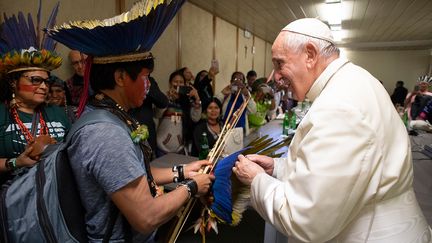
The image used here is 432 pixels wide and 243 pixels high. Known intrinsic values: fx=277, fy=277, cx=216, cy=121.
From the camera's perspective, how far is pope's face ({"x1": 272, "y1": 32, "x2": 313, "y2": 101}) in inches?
35.4

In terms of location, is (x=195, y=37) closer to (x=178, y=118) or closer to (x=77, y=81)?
(x=178, y=118)

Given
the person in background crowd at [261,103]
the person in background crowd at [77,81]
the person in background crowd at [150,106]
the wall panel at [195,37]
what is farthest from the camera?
the wall panel at [195,37]

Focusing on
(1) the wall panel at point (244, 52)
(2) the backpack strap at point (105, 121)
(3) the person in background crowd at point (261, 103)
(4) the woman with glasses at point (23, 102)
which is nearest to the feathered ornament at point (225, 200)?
(2) the backpack strap at point (105, 121)

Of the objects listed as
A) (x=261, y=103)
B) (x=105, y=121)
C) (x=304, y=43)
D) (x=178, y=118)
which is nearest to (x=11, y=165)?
(x=105, y=121)

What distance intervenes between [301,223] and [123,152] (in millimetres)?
528

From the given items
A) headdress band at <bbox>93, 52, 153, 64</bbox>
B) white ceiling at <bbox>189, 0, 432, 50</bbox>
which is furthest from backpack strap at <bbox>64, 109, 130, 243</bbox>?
white ceiling at <bbox>189, 0, 432, 50</bbox>

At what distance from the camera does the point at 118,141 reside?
79cm

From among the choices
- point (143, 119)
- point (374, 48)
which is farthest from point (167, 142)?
point (374, 48)

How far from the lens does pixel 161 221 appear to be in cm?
87

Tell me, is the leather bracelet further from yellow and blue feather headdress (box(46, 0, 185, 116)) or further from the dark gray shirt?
yellow and blue feather headdress (box(46, 0, 185, 116))

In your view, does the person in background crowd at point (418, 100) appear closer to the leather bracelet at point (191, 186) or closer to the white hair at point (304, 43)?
the white hair at point (304, 43)

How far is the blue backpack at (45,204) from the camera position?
807 mm

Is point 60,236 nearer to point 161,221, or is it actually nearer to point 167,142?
point 161,221

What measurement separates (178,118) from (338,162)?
226 cm
